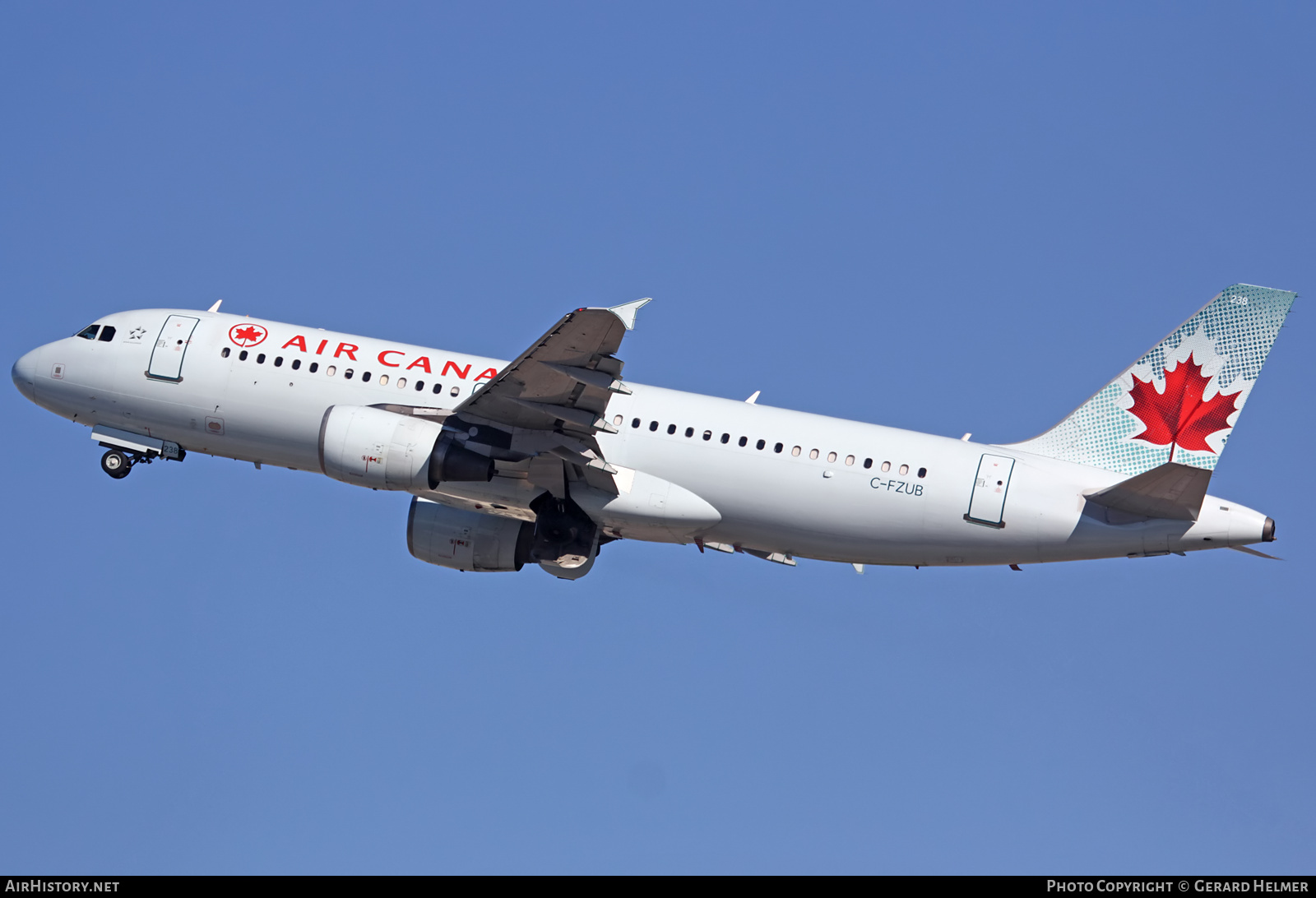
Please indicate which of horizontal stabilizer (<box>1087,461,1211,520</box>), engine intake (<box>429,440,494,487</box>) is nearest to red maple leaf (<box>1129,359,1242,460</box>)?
horizontal stabilizer (<box>1087,461,1211,520</box>)

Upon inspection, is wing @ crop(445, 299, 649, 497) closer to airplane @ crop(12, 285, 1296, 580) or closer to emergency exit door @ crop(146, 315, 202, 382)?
airplane @ crop(12, 285, 1296, 580)

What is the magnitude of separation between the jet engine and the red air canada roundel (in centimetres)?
388

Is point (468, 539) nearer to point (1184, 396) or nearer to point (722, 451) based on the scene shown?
point (722, 451)

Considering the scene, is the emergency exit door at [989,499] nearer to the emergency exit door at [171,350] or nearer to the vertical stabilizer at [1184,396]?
the vertical stabilizer at [1184,396]

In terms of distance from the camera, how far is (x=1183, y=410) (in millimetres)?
34312

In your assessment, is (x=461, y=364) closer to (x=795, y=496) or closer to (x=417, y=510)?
(x=417, y=510)

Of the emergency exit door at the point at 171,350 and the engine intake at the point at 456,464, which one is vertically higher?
the emergency exit door at the point at 171,350

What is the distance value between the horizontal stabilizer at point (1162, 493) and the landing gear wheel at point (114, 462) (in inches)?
916

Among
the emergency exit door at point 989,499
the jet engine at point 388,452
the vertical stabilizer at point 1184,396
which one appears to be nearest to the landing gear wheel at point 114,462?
the jet engine at point 388,452

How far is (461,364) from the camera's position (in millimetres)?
35781

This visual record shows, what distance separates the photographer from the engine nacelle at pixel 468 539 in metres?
37.6

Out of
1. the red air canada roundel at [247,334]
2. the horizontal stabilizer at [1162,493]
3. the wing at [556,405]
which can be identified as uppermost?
the red air canada roundel at [247,334]
